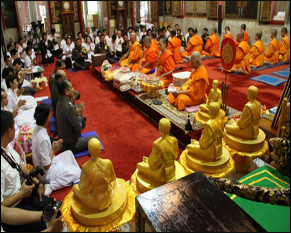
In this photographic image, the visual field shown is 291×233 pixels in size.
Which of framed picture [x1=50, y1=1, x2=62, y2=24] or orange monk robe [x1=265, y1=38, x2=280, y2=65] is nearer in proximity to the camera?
orange monk robe [x1=265, y1=38, x2=280, y2=65]

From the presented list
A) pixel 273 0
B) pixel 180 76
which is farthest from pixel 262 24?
pixel 180 76

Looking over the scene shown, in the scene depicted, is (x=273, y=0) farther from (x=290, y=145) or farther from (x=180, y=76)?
(x=290, y=145)

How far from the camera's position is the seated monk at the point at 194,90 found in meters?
4.53

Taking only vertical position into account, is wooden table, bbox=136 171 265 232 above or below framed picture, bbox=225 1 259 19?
below

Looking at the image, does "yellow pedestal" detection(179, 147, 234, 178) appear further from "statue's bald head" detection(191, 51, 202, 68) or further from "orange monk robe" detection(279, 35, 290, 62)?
"orange monk robe" detection(279, 35, 290, 62)

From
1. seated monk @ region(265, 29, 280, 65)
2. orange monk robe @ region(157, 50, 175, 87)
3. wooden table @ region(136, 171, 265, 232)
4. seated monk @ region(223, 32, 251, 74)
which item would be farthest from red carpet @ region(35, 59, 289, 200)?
wooden table @ region(136, 171, 265, 232)

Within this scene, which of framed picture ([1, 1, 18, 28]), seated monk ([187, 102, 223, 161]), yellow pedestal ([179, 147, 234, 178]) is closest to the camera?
seated monk ([187, 102, 223, 161])

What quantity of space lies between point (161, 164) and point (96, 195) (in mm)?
638

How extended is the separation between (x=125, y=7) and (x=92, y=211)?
13.7 m

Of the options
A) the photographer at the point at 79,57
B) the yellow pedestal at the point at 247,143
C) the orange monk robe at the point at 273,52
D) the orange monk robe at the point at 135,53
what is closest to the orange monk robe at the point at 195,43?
the orange monk robe at the point at 273,52

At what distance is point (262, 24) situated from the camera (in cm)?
949

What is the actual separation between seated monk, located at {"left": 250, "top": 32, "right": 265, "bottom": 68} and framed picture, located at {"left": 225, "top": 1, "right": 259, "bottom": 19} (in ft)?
7.11

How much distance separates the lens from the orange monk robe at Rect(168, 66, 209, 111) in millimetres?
4559

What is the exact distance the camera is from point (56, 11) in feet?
42.3
